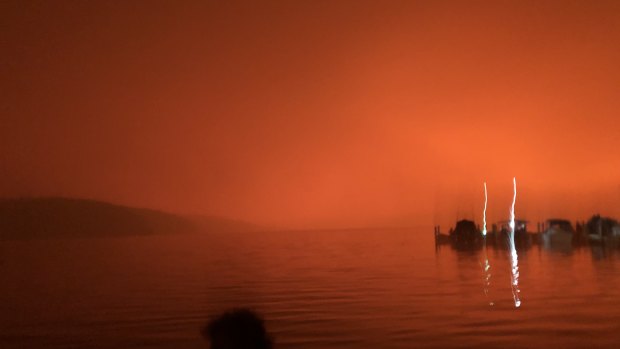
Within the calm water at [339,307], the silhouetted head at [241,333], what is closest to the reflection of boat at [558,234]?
the calm water at [339,307]

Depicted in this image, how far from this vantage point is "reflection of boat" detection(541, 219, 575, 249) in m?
64.8

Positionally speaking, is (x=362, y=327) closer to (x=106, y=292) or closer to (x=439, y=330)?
(x=439, y=330)

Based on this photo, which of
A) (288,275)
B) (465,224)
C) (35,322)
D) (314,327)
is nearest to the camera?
(314,327)

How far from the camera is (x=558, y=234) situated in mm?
65125

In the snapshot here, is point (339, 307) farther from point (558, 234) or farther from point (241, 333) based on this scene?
point (558, 234)

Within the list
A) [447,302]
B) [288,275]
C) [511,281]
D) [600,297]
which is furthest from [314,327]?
[288,275]

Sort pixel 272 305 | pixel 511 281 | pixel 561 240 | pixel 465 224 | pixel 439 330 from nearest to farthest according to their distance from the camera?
pixel 439 330
pixel 272 305
pixel 511 281
pixel 561 240
pixel 465 224

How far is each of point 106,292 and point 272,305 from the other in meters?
10.1

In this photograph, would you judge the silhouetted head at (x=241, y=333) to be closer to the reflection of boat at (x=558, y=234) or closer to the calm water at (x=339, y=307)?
the calm water at (x=339, y=307)

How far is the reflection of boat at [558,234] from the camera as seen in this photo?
64.8m

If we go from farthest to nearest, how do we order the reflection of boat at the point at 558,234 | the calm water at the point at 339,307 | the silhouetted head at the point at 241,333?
the reflection of boat at the point at 558,234 → the calm water at the point at 339,307 → the silhouetted head at the point at 241,333

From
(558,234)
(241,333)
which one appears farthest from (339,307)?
(558,234)

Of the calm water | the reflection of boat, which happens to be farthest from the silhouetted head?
the reflection of boat

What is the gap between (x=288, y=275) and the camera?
1457 inches
